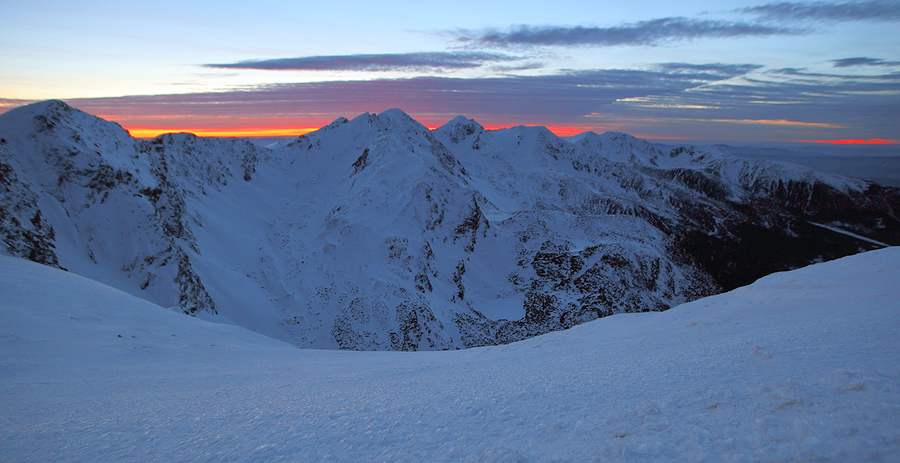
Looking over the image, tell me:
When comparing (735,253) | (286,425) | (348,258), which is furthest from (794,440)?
(735,253)

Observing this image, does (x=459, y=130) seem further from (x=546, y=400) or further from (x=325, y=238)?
(x=546, y=400)

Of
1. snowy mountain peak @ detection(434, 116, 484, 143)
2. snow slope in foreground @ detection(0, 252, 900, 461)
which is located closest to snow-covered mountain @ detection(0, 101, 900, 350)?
snow slope in foreground @ detection(0, 252, 900, 461)

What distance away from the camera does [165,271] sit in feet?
87.5

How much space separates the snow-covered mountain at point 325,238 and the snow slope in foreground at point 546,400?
21.7 meters

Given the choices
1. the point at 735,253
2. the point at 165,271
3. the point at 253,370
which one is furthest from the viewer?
the point at 735,253

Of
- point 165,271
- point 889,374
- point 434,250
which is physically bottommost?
point 434,250

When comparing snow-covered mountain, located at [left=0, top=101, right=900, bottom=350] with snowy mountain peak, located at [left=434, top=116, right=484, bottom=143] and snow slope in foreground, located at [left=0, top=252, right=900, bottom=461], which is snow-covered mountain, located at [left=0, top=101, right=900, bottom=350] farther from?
snowy mountain peak, located at [left=434, top=116, right=484, bottom=143]

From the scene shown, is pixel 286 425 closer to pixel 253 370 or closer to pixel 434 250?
pixel 253 370

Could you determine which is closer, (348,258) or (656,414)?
(656,414)

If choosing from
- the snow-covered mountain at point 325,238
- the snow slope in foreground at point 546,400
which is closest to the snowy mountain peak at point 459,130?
the snow-covered mountain at point 325,238

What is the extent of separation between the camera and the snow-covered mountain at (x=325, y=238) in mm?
26734

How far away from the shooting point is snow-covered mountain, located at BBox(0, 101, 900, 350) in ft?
87.7

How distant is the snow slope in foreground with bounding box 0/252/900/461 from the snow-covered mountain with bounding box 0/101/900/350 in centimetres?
2172

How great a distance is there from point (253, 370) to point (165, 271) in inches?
909
